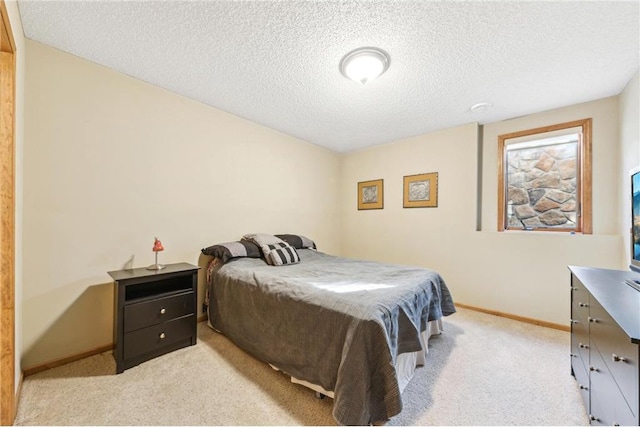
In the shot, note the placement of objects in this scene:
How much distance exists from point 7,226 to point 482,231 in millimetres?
4122

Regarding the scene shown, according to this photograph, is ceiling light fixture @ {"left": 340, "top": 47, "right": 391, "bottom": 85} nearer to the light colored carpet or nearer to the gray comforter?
the gray comforter

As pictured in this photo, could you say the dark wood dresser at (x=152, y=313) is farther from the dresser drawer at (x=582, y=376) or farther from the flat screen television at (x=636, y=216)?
the flat screen television at (x=636, y=216)

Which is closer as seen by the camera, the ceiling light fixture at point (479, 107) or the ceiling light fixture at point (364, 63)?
the ceiling light fixture at point (364, 63)

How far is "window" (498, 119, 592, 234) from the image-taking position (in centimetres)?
260

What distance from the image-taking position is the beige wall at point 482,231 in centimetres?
246

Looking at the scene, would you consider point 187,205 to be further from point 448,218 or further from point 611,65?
point 611,65

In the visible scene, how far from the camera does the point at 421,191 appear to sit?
360cm

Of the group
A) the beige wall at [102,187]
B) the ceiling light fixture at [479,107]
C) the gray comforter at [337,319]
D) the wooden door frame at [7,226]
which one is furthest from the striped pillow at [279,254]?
the ceiling light fixture at [479,107]

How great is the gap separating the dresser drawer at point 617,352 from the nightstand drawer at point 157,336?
259 cm

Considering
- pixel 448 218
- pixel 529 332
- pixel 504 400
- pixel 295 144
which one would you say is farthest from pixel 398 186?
pixel 504 400

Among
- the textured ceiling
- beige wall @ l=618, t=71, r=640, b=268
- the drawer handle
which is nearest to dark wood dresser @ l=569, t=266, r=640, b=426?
the drawer handle

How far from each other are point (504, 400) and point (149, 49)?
11.3 ft

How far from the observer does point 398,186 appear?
3.85 meters

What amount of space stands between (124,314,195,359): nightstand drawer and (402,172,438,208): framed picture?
3.13 meters
